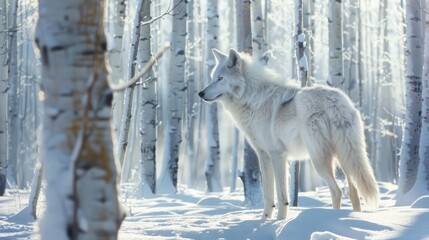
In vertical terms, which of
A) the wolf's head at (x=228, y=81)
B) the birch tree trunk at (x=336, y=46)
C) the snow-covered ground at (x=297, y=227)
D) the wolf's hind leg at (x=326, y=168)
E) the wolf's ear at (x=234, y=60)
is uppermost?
the birch tree trunk at (x=336, y=46)

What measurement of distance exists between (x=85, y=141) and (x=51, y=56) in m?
0.38

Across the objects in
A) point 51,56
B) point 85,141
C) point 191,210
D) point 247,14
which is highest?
point 247,14

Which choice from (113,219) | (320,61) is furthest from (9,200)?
(320,61)

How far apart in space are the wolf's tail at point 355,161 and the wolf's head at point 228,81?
1.56 m

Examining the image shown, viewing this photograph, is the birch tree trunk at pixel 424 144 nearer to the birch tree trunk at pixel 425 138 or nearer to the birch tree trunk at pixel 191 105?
the birch tree trunk at pixel 425 138

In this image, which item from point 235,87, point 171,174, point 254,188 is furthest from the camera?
point 171,174

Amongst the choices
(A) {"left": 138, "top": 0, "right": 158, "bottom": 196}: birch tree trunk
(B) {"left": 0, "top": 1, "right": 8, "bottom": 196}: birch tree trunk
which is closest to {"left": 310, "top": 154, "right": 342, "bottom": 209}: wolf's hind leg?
(A) {"left": 138, "top": 0, "right": 158, "bottom": 196}: birch tree trunk

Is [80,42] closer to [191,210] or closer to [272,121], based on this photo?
[272,121]

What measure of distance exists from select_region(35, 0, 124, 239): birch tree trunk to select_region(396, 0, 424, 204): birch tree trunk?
8497 mm

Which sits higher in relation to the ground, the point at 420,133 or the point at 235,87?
the point at 235,87

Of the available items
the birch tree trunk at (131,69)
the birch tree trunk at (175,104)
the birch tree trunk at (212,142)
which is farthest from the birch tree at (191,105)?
the birch tree trunk at (131,69)

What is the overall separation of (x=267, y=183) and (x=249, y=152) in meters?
3.06

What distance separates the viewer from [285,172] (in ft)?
22.8

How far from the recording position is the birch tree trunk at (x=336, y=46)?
43.3 feet
